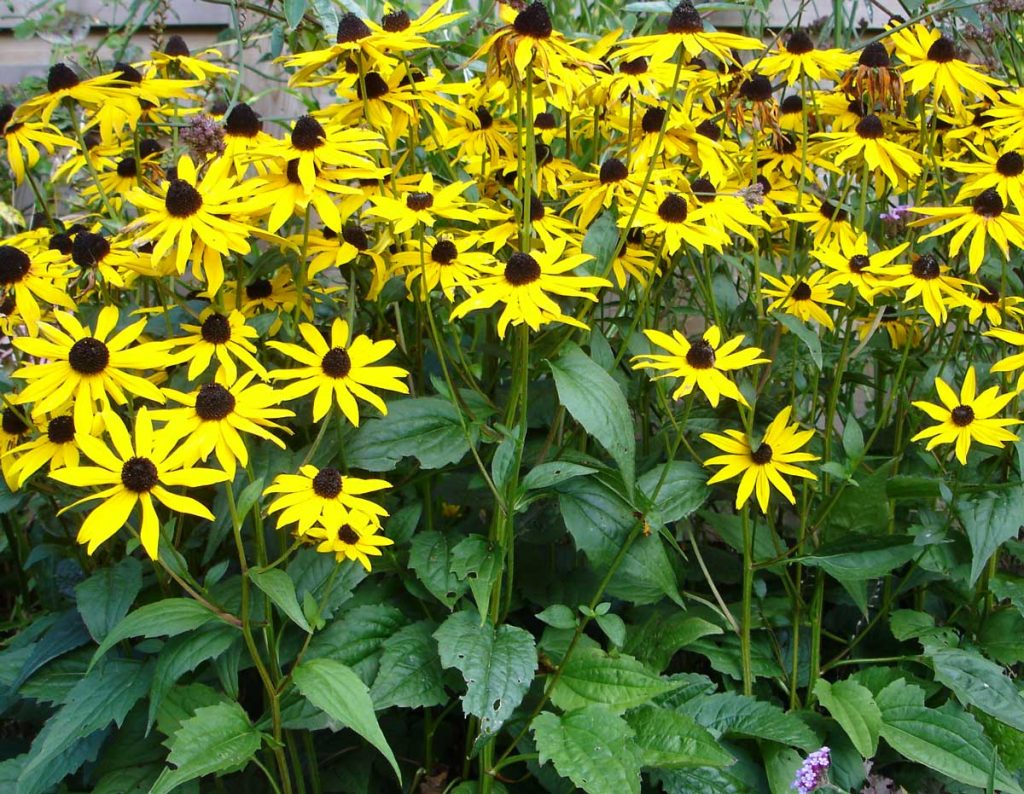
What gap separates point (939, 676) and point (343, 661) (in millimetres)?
820

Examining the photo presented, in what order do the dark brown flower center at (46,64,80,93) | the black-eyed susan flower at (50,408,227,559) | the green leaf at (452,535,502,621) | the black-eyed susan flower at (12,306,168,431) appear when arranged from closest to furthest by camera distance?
1. the black-eyed susan flower at (50,408,227,559)
2. the black-eyed susan flower at (12,306,168,431)
3. the green leaf at (452,535,502,621)
4. the dark brown flower center at (46,64,80,93)

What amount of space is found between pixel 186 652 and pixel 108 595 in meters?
0.16

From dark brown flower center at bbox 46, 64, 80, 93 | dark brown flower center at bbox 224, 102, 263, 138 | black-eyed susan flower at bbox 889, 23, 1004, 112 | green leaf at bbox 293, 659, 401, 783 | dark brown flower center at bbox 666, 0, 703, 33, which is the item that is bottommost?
green leaf at bbox 293, 659, 401, 783

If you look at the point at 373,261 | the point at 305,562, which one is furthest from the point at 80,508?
the point at 373,261

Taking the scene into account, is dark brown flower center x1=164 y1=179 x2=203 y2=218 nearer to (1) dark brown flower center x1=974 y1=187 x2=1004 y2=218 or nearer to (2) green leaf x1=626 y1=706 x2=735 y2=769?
(2) green leaf x1=626 y1=706 x2=735 y2=769

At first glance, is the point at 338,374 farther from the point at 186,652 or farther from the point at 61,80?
the point at 61,80

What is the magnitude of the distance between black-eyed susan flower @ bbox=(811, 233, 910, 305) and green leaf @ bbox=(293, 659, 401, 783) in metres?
0.83

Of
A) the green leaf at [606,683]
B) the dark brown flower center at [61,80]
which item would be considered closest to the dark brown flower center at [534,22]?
the dark brown flower center at [61,80]

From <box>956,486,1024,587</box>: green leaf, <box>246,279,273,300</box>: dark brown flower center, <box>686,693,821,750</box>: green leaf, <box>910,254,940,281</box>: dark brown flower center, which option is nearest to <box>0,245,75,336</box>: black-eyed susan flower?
<box>246,279,273,300</box>: dark brown flower center

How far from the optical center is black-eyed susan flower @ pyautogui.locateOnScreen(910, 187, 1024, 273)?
1403 mm

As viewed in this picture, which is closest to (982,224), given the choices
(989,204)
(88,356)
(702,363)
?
(989,204)

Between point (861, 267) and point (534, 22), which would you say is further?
point (861, 267)

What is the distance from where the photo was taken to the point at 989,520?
1396 millimetres

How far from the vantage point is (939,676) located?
1.43 metres
